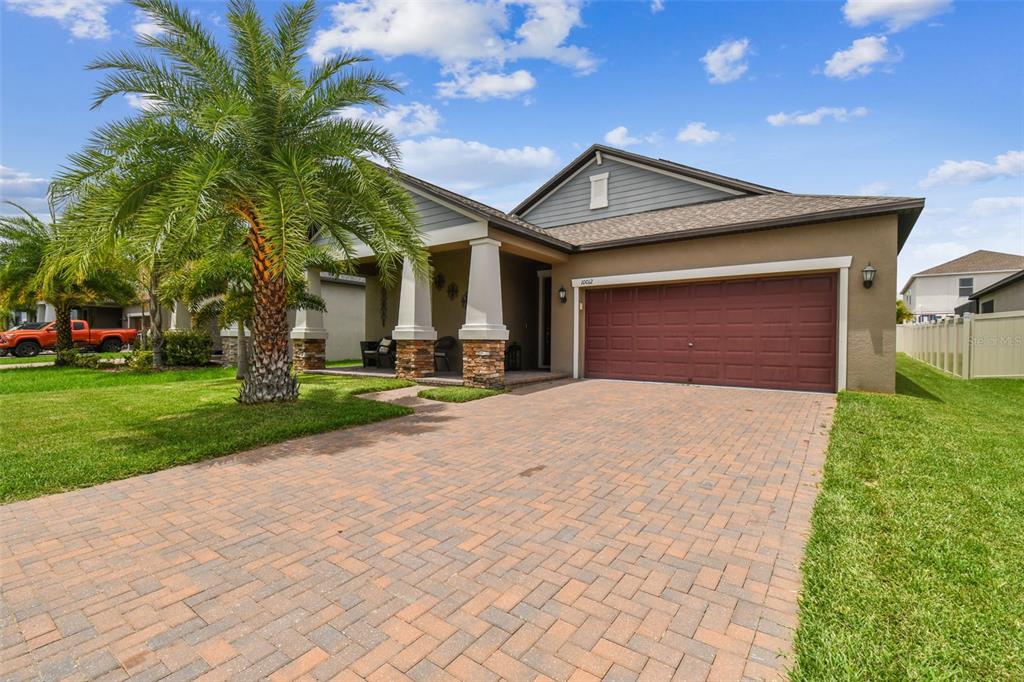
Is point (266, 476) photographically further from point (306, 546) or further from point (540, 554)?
point (540, 554)

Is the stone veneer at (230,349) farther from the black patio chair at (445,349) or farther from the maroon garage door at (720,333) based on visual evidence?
the maroon garage door at (720,333)

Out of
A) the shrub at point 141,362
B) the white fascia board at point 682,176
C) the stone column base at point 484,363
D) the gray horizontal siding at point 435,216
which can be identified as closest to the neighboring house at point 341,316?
the shrub at point 141,362

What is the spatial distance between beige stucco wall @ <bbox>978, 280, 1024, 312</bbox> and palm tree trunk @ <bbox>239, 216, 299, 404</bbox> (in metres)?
22.6

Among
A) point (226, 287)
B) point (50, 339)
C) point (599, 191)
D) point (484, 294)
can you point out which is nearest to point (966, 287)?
point (599, 191)

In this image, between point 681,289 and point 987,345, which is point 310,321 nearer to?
point 681,289

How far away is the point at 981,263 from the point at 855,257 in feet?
123

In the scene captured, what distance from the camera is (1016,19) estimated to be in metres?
7.04

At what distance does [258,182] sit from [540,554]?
682 centimetres

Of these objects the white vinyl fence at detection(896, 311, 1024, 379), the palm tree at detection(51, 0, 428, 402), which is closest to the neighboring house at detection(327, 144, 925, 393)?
the palm tree at detection(51, 0, 428, 402)

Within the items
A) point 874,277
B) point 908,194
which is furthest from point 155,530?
point 908,194

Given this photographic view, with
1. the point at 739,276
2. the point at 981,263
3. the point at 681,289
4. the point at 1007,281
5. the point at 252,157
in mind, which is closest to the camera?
the point at 252,157

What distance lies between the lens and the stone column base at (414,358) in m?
11.5

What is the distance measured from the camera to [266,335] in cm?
790

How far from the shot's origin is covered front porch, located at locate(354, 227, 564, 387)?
10398 mm
